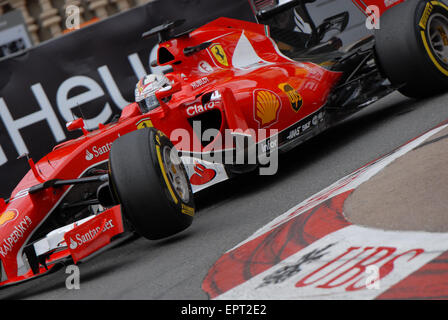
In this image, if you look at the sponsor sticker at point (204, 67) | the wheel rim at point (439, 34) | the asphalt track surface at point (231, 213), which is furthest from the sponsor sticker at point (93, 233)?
the wheel rim at point (439, 34)

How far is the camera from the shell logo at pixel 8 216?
17.8 feet

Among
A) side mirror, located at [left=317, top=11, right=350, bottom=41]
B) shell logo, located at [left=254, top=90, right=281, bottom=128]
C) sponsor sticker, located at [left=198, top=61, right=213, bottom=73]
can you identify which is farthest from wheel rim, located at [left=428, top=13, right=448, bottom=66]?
sponsor sticker, located at [left=198, top=61, right=213, bottom=73]

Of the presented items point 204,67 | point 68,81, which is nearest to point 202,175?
point 204,67

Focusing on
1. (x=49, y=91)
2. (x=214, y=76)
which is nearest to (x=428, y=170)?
(x=214, y=76)

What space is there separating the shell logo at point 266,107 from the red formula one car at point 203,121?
1 centimetres

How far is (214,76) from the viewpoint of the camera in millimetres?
7055

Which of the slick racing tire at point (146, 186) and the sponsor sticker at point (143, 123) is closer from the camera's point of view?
the slick racing tire at point (146, 186)

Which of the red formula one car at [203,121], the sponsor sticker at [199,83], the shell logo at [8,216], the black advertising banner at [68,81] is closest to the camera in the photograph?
the red formula one car at [203,121]

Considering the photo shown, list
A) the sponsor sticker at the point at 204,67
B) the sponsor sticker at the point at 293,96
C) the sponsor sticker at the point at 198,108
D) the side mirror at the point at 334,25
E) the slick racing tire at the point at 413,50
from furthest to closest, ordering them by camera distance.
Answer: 1. the side mirror at the point at 334,25
2. the sponsor sticker at the point at 204,67
3. the slick racing tire at the point at 413,50
4. the sponsor sticker at the point at 293,96
5. the sponsor sticker at the point at 198,108

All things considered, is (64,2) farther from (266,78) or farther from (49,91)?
(266,78)

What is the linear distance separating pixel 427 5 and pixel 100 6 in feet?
30.5

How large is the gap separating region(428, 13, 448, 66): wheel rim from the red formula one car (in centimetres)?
1

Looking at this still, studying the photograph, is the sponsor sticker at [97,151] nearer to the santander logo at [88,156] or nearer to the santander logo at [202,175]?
the santander logo at [88,156]

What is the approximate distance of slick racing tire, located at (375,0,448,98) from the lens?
23.1ft
